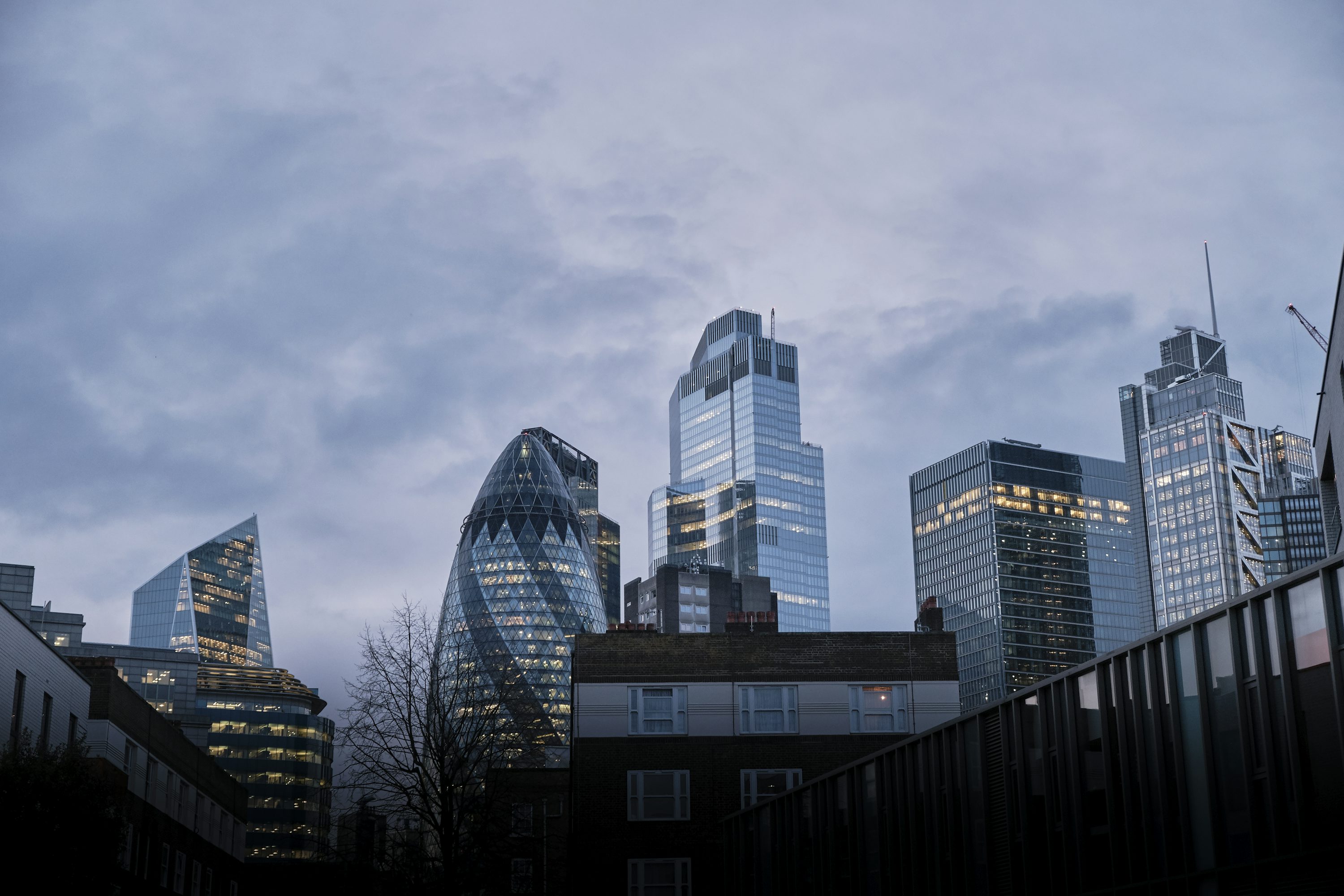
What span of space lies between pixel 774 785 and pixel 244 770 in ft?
472

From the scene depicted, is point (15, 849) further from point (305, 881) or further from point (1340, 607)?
point (305, 881)

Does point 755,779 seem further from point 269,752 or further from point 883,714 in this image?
point 269,752

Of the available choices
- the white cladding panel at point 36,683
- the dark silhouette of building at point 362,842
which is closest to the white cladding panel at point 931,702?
the dark silhouette of building at point 362,842

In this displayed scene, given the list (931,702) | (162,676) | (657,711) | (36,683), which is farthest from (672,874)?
(162,676)

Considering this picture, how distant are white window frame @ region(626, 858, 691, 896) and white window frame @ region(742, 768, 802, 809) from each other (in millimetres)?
2876

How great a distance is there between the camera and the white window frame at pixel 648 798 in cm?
4834

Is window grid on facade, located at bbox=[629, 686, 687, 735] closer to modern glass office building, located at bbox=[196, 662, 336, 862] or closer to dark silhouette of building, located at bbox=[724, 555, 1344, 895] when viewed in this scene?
dark silhouette of building, located at bbox=[724, 555, 1344, 895]

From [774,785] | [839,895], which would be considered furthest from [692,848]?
[839,895]

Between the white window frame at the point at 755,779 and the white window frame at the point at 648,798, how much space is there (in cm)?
188

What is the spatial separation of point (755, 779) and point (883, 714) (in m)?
5.11

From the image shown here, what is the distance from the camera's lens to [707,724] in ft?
163

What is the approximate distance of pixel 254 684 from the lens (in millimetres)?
183750

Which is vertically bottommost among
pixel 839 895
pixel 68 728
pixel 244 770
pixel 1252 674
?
pixel 839 895

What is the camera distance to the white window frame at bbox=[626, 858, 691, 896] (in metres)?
47.5
